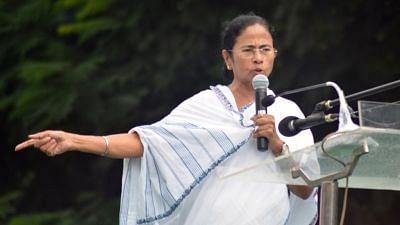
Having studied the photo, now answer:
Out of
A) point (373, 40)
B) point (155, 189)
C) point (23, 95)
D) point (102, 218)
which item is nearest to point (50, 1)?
point (23, 95)

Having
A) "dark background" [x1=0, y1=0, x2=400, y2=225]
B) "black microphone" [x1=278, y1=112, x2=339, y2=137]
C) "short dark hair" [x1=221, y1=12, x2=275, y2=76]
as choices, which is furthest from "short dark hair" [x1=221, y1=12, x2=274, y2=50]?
"dark background" [x1=0, y1=0, x2=400, y2=225]

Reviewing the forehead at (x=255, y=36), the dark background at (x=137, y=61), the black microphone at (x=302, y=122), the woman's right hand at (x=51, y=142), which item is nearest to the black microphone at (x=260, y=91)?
the black microphone at (x=302, y=122)

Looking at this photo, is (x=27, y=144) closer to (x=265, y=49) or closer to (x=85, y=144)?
(x=85, y=144)

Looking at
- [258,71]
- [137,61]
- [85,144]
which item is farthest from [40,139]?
[137,61]

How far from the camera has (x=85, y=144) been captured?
4.10 meters

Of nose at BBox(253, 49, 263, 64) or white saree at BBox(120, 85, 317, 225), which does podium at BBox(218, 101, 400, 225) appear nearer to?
white saree at BBox(120, 85, 317, 225)

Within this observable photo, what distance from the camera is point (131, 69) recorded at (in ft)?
28.0

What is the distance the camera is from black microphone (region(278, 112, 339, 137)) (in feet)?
11.6

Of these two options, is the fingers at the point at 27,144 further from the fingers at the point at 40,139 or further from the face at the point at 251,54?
the face at the point at 251,54

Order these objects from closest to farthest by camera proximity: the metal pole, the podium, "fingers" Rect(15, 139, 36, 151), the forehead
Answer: the podium, the metal pole, "fingers" Rect(15, 139, 36, 151), the forehead

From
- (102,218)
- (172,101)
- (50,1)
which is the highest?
(50,1)

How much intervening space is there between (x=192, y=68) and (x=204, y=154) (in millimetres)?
3996

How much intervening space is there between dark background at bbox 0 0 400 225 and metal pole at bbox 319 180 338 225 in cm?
379

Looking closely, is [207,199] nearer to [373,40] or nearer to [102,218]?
[373,40]
